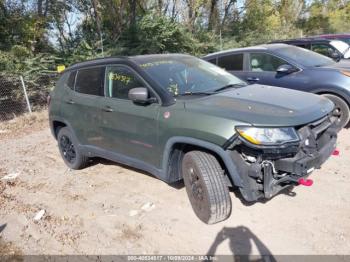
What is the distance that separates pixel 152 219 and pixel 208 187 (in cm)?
87

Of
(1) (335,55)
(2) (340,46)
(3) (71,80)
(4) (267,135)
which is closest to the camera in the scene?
(4) (267,135)

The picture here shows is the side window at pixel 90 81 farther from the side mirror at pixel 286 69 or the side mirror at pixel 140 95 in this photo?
the side mirror at pixel 286 69

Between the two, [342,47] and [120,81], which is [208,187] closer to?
[120,81]

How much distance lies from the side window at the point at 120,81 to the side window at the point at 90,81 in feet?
0.61

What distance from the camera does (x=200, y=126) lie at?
140 inches

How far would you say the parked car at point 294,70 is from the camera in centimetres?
609

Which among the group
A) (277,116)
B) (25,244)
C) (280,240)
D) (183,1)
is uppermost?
(183,1)

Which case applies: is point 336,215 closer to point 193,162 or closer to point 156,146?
point 193,162

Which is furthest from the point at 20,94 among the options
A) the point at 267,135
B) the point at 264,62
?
the point at 267,135

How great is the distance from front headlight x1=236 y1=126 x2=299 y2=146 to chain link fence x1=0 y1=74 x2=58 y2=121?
840 centimetres

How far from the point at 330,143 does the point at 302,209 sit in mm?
782

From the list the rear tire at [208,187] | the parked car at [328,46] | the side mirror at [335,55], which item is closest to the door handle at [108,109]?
the rear tire at [208,187]

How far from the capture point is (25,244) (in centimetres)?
382

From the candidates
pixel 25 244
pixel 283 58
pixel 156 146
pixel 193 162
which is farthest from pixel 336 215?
pixel 283 58
